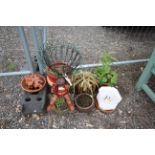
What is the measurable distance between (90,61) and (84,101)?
65 cm

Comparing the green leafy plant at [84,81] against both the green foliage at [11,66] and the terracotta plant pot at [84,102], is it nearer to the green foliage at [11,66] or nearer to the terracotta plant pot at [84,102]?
the terracotta plant pot at [84,102]

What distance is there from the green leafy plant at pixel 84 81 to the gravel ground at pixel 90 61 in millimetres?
221

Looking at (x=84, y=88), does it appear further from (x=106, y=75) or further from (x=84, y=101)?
(x=106, y=75)

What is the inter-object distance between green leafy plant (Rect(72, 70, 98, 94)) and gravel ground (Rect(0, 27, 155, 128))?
221 millimetres

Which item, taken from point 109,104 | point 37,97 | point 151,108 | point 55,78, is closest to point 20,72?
point 37,97

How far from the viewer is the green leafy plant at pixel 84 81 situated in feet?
5.68

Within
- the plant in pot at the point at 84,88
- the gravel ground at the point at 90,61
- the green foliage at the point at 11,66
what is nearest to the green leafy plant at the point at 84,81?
the plant in pot at the point at 84,88

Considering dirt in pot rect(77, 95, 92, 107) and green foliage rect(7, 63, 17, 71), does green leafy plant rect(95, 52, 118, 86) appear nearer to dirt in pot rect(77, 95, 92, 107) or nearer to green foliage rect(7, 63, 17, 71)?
dirt in pot rect(77, 95, 92, 107)

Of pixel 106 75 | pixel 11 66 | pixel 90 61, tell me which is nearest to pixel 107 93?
pixel 106 75

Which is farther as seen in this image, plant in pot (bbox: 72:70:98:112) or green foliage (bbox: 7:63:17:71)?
green foliage (bbox: 7:63:17:71)

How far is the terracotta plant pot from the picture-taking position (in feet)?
5.61

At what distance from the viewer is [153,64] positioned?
5.56ft

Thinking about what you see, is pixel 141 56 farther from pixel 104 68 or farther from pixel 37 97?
pixel 37 97

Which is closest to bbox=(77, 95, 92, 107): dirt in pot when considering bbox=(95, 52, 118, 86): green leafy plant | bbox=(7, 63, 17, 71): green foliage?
bbox=(95, 52, 118, 86): green leafy plant
